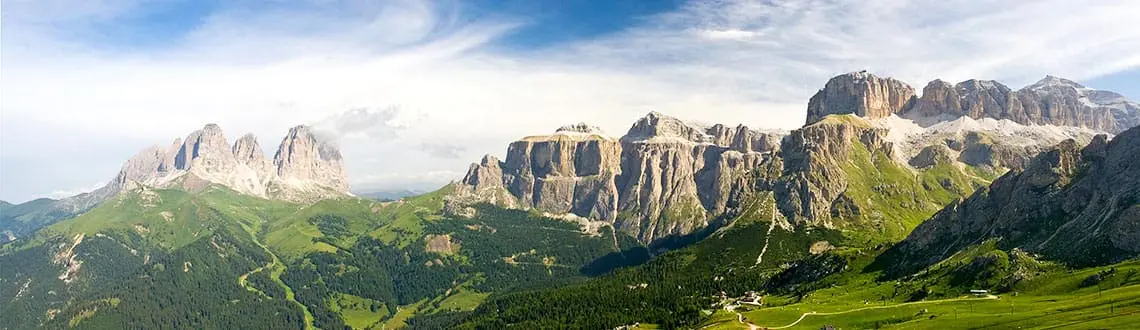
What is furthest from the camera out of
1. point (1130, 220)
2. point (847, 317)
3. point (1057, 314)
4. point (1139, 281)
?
point (1130, 220)

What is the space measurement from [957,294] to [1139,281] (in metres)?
43.9

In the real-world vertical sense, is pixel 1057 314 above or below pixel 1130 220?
below

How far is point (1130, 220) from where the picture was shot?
191m

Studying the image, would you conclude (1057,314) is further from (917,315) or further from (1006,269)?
(1006,269)

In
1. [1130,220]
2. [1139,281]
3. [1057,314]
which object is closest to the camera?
[1057,314]

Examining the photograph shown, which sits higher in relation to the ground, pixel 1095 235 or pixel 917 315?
pixel 1095 235

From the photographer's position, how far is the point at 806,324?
595 ft

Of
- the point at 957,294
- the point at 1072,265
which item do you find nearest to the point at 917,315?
the point at 957,294

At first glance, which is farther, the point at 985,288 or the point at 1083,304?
the point at 985,288

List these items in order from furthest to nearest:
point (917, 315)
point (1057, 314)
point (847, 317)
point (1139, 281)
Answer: point (847, 317), point (917, 315), point (1139, 281), point (1057, 314)

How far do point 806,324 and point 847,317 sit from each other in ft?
35.0

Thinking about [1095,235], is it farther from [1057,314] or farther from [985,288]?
[1057,314]

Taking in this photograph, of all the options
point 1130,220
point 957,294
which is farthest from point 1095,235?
point 957,294

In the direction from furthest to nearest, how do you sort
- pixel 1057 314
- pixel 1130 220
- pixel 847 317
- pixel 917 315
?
pixel 1130 220
pixel 847 317
pixel 917 315
pixel 1057 314
